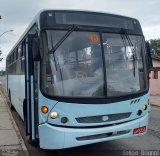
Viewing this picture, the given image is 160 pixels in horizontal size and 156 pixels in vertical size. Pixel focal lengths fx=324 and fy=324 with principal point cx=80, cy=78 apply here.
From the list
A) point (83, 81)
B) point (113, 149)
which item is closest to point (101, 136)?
point (83, 81)

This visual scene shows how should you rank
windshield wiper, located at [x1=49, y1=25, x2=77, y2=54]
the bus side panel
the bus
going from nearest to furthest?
the bus < windshield wiper, located at [x1=49, y1=25, x2=77, y2=54] < the bus side panel

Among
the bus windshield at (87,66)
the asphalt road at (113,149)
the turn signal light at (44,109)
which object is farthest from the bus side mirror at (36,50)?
the asphalt road at (113,149)

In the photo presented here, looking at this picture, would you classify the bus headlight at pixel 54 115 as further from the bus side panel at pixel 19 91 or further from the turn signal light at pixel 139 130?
the bus side panel at pixel 19 91

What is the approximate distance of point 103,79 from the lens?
6441 millimetres

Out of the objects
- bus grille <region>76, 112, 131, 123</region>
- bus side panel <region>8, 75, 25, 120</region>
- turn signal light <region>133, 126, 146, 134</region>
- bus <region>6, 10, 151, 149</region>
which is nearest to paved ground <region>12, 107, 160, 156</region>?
turn signal light <region>133, 126, 146, 134</region>

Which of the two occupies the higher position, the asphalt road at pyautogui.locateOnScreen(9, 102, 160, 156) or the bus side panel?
the bus side panel

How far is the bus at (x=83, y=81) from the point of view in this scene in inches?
244

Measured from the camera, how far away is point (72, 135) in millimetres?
6109

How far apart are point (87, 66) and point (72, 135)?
1.39 metres

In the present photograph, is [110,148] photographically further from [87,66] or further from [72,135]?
[87,66]

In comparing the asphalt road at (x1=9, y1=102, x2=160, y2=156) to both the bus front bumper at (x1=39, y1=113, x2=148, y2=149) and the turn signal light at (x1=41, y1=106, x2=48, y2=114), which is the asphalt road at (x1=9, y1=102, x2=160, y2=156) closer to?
the bus front bumper at (x1=39, y1=113, x2=148, y2=149)

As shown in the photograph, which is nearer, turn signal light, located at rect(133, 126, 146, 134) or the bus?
the bus

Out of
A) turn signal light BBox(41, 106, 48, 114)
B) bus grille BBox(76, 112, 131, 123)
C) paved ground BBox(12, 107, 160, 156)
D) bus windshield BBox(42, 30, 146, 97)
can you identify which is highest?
bus windshield BBox(42, 30, 146, 97)

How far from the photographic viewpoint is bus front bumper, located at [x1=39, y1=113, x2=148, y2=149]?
20.0ft
